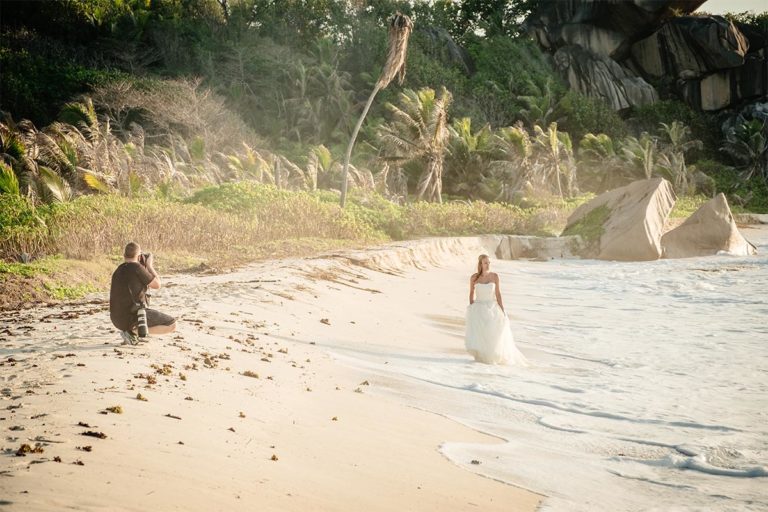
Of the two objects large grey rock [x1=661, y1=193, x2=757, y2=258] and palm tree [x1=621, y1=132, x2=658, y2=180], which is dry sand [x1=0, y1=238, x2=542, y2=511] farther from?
palm tree [x1=621, y1=132, x2=658, y2=180]

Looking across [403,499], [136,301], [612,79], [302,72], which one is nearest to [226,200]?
[136,301]

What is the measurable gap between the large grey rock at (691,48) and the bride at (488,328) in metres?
46.9

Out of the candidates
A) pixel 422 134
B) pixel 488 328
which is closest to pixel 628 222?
pixel 422 134

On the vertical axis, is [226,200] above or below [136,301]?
above

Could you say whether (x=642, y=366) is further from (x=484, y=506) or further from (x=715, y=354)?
(x=484, y=506)

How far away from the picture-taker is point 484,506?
467 cm

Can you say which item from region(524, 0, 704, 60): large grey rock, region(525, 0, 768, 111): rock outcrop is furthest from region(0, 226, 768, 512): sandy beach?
region(524, 0, 704, 60): large grey rock

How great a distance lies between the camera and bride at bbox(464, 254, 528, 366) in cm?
909

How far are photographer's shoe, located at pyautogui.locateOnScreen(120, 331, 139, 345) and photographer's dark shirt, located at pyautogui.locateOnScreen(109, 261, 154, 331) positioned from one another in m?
0.05

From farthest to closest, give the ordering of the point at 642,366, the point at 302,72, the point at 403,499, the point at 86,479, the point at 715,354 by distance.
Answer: the point at 302,72 < the point at 715,354 < the point at 642,366 < the point at 403,499 < the point at 86,479

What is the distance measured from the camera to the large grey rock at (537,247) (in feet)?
85.1

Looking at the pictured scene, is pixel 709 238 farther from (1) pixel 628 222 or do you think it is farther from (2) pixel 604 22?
(2) pixel 604 22

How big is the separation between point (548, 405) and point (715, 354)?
4.62m

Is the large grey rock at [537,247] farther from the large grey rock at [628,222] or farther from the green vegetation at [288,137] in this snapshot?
the green vegetation at [288,137]
